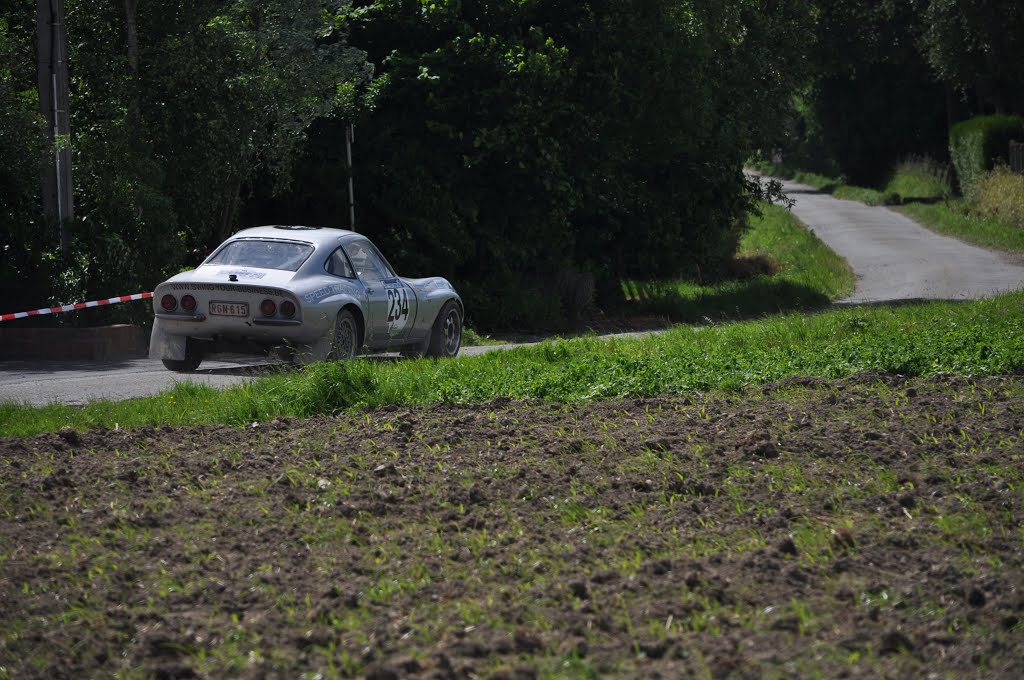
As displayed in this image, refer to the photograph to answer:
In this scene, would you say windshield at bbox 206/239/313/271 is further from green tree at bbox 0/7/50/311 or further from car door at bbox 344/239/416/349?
green tree at bbox 0/7/50/311

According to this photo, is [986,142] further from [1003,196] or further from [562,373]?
[562,373]

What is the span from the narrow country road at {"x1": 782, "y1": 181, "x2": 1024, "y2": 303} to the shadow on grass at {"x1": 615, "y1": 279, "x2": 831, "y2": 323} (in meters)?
1.22

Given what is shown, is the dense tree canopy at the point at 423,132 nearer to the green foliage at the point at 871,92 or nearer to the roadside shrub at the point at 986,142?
the roadside shrub at the point at 986,142

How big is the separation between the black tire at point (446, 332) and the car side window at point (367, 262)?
1020 millimetres

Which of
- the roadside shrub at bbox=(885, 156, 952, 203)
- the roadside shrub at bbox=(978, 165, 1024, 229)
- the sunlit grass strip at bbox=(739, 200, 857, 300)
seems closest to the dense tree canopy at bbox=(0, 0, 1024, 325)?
the sunlit grass strip at bbox=(739, 200, 857, 300)

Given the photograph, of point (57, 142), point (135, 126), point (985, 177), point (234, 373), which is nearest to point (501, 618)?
point (234, 373)

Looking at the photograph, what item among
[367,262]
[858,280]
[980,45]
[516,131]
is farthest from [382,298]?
[980,45]

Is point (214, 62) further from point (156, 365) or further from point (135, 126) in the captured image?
point (156, 365)

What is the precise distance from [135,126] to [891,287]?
16814 mm

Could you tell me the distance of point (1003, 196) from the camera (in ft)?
137

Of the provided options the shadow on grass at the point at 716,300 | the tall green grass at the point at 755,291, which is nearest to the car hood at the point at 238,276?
the tall green grass at the point at 755,291

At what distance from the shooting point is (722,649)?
494cm

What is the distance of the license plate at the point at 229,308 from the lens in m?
12.9

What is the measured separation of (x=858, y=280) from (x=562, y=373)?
853 inches
